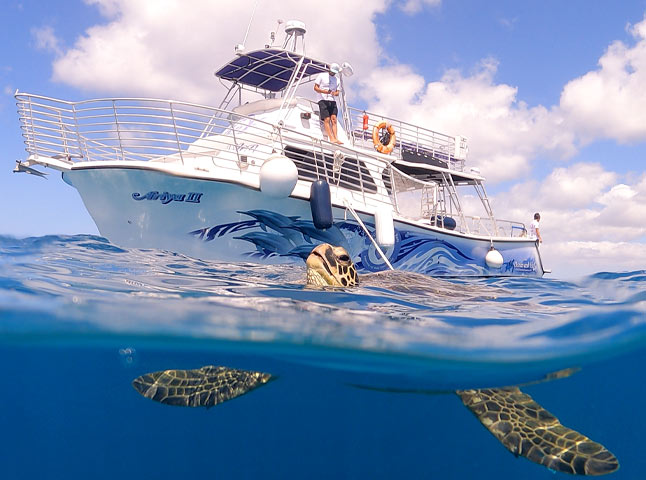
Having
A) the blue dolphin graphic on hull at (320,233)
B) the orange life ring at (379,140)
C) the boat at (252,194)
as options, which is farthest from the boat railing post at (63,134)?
the orange life ring at (379,140)

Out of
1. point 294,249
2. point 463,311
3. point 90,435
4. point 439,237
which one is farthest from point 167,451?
point 463,311

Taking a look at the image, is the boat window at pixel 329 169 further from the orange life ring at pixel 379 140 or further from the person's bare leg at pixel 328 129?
the orange life ring at pixel 379 140

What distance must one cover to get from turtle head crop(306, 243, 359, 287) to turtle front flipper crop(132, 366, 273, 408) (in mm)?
1634

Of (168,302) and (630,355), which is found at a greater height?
(168,302)

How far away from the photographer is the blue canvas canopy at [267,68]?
457 inches

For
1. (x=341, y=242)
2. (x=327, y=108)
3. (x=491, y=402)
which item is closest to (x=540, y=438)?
(x=491, y=402)

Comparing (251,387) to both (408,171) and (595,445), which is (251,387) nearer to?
(595,445)

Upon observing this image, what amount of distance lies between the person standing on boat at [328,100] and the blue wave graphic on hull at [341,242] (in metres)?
2.66

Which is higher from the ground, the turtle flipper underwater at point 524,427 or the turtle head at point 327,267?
the turtle head at point 327,267

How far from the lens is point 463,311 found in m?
5.41

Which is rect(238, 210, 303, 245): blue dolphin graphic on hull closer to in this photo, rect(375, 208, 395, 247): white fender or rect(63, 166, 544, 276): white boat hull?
rect(63, 166, 544, 276): white boat hull

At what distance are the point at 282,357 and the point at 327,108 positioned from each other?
6988 millimetres

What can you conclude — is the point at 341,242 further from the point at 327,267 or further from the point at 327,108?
the point at 327,267

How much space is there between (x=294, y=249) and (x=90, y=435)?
7960 mm
